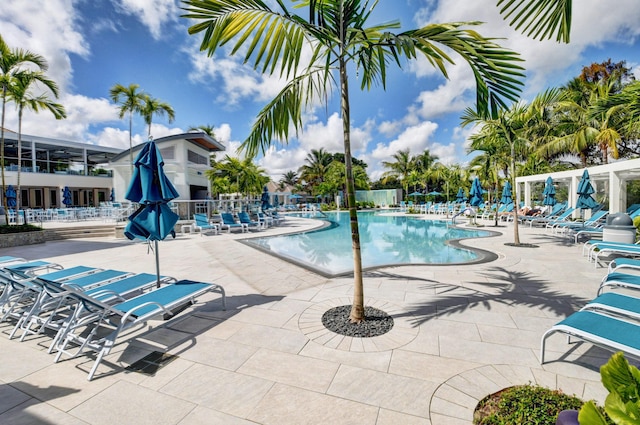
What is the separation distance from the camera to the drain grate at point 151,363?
278 centimetres

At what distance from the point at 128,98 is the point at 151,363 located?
2095 cm

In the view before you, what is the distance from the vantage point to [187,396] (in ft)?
7.85

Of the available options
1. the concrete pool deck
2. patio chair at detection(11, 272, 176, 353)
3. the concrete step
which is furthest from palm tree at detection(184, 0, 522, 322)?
the concrete step

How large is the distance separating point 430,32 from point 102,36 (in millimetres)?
12344

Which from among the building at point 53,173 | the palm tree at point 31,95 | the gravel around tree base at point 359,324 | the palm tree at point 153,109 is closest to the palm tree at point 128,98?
the palm tree at point 153,109

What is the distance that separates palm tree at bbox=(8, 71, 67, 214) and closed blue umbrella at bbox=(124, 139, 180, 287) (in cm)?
1117

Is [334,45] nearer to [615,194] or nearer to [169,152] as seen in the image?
[615,194]

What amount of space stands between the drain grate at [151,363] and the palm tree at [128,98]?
1875 centimetres

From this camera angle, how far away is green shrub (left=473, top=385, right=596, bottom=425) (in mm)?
1890

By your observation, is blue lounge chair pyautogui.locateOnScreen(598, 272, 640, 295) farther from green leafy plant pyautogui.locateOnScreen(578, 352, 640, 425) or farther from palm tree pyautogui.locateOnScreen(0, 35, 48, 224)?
palm tree pyautogui.locateOnScreen(0, 35, 48, 224)

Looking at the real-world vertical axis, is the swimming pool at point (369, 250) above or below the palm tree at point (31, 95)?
below

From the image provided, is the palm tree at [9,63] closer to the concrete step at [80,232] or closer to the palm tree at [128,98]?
the concrete step at [80,232]

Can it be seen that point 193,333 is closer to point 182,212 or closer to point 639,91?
point 639,91

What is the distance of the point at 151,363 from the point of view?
2.90 meters
